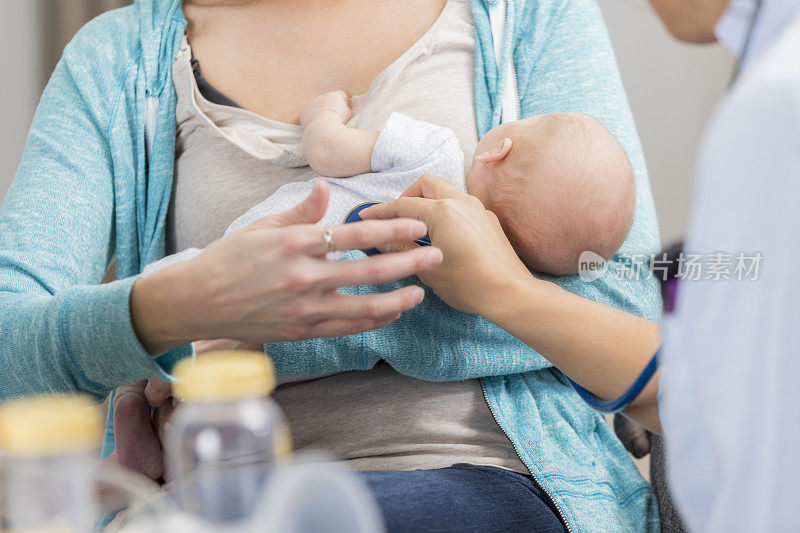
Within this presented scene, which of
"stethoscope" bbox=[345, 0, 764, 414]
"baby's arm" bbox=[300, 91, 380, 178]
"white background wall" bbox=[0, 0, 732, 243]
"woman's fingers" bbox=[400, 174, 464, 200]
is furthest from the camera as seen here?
"white background wall" bbox=[0, 0, 732, 243]

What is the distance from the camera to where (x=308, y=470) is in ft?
1.56

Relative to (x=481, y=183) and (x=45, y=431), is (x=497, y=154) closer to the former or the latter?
(x=481, y=183)

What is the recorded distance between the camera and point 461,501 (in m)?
0.89

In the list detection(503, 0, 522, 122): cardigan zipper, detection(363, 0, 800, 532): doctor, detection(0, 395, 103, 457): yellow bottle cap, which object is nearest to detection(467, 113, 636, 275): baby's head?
detection(503, 0, 522, 122): cardigan zipper

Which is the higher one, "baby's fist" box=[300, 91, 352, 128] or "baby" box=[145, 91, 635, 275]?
"baby's fist" box=[300, 91, 352, 128]

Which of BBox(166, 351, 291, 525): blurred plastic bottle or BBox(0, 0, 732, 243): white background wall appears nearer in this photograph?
BBox(166, 351, 291, 525): blurred plastic bottle

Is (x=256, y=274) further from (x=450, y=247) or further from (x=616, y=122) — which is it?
(x=616, y=122)

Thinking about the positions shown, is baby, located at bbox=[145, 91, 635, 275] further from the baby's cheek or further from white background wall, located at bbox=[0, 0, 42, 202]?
white background wall, located at bbox=[0, 0, 42, 202]

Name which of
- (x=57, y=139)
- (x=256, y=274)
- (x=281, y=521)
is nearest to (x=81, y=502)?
(x=281, y=521)

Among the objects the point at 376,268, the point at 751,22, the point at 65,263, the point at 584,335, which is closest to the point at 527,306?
the point at 584,335

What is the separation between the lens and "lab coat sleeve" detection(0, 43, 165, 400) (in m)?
0.85

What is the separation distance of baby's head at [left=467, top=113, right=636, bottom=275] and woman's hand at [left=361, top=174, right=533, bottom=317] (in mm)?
92

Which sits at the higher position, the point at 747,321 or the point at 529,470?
the point at 747,321

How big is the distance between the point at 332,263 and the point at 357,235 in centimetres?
4
